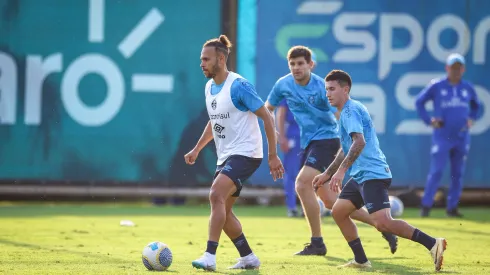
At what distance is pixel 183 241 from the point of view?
41.1 ft

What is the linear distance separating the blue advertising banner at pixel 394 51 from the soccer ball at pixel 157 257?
33.4 ft

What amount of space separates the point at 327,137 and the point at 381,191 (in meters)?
2.13

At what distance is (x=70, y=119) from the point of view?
19172 millimetres

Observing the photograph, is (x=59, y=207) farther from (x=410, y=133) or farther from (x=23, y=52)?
(x=410, y=133)

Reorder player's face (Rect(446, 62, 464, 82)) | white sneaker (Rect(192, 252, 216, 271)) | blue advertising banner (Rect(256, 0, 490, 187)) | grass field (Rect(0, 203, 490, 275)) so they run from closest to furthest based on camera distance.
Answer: white sneaker (Rect(192, 252, 216, 271)) → grass field (Rect(0, 203, 490, 275)) → player's face (Rect(446, 62, 464, 82)) → blue advertising banner (Rect(256, 0, 490, 187))

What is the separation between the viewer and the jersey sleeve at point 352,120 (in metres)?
9.22

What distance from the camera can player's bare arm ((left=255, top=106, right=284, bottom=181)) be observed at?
30.2ft

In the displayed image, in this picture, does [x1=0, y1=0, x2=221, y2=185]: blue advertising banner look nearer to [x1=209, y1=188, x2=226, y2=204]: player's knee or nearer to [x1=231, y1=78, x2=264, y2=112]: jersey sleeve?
[x1=231, y1=78, x2=264, y2=112]: jersey sleeve

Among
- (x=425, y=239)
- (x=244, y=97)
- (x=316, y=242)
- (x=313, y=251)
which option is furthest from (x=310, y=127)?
(x=425, y=239)

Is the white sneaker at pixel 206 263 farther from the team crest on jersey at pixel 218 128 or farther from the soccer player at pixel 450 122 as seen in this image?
the soccer player at pixel 450 122

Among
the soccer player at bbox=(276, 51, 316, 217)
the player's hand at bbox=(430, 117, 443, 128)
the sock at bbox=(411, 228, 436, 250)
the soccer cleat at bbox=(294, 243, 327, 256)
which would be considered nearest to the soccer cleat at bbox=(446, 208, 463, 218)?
the player's hand at bbox=(430, 117, 443, 128)

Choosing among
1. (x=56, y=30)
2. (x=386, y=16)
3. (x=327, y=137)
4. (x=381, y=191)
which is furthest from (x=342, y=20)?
(x=381, y=191)

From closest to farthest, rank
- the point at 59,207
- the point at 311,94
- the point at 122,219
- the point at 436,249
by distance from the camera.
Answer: the point at 436,249, the point at 311,94, the point at 122,219, the point at 59,207

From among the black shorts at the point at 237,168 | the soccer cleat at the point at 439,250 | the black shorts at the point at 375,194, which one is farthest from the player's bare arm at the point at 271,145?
the soccer cleat at the point at 439,250
